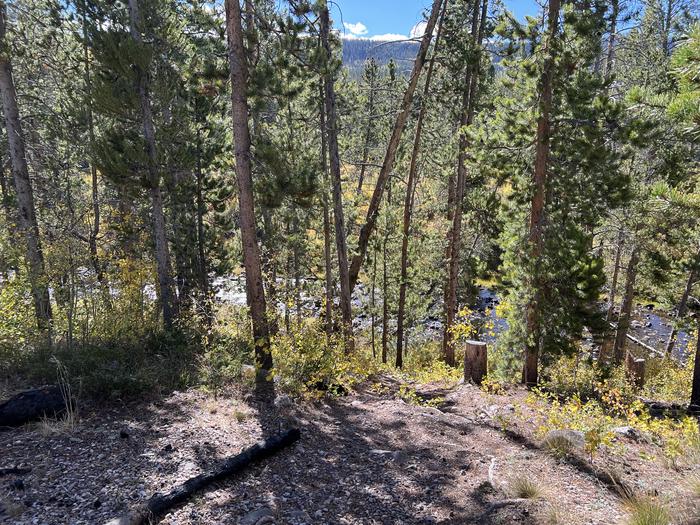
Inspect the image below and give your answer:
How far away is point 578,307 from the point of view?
41.1 ft

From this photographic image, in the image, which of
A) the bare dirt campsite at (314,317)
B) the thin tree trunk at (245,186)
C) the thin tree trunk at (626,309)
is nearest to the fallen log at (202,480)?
the bare dirt campsite at (314,317)

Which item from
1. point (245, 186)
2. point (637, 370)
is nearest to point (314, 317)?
point (245, 186)

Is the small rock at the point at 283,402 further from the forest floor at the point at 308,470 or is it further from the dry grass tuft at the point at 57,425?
the dry grass tuft at the point at 57,425

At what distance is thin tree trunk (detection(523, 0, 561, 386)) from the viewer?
8.73m

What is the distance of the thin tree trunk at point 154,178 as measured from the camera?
929cm

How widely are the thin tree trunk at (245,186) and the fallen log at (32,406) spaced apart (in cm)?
276

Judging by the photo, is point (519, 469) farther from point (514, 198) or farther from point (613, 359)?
point (613, 359)

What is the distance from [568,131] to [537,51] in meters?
1.84

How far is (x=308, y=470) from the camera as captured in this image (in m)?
5.05

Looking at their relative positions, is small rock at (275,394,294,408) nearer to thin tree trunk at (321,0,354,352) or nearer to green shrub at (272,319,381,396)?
green shrub at (272,319,381,396)

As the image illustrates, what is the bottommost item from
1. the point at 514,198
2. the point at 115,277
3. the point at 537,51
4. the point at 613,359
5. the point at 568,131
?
the point at 613,359

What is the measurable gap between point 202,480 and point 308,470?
1.19 meters

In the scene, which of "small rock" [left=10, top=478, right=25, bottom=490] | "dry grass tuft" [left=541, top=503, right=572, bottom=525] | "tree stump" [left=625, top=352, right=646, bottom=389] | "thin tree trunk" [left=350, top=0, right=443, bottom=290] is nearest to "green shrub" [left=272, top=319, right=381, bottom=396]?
"small rock" [left=10, top=478, right=25, bottom=490]

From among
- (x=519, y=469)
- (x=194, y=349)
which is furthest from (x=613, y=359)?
(x=194, y=349)
